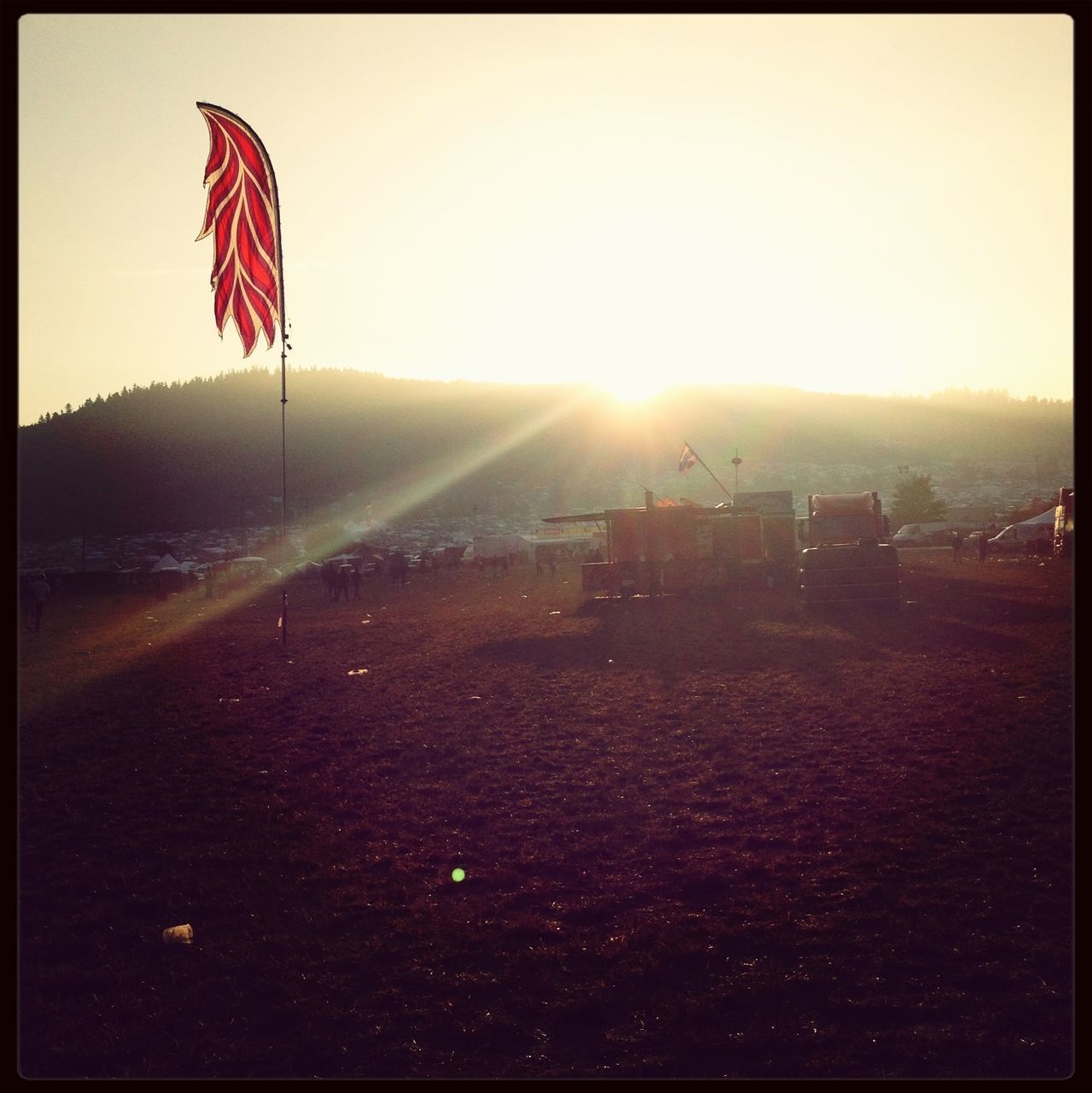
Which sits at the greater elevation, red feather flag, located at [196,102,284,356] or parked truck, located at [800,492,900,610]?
red feather flag, located at [196,102,284,356]

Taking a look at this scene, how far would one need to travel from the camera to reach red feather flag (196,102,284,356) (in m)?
16.5

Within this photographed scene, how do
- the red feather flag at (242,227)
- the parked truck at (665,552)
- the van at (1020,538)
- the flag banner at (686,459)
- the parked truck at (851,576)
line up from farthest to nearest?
the van at (1020,538)
the flag banner at (686,459)
the parked truck at (665,552)
the parked truck at (851,576)
the red feather flag at (242,227)

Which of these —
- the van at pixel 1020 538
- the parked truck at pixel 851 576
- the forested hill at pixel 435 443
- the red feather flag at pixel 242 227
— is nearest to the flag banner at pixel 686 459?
the parked truck at pixel 851 576

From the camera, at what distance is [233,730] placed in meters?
12.8

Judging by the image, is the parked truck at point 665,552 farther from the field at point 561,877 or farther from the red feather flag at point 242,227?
the field at point 561,877

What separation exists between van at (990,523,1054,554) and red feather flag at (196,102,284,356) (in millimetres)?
47437

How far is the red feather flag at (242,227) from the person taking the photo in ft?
54.3

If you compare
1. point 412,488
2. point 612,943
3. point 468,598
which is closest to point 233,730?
point 612,943

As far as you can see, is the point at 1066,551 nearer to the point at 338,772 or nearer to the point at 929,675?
the point at 929,675

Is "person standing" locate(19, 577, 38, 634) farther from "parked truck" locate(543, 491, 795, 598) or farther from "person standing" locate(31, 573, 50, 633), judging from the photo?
"parked truck" locate(543, 491, 795, 598)

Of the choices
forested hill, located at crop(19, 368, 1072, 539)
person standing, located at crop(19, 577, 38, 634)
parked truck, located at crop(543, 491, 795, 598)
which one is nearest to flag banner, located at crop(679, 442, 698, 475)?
parked truck, located at crop(543, 491, 795, 598)

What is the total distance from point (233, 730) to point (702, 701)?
20.8 feet

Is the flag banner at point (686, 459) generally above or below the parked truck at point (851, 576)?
above

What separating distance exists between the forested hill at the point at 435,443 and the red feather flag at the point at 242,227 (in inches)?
3461
